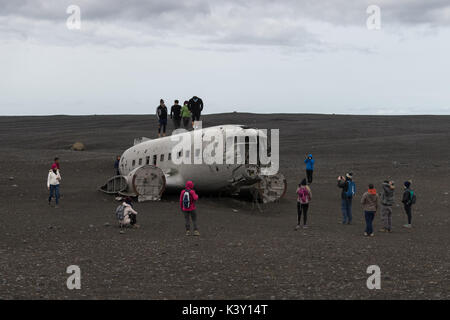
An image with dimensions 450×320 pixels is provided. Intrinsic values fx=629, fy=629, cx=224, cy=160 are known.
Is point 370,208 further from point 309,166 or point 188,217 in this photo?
point 309,166

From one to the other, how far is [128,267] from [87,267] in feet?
3.41

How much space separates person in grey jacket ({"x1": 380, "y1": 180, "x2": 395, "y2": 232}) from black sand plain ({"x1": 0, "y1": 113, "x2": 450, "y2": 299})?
43 cm

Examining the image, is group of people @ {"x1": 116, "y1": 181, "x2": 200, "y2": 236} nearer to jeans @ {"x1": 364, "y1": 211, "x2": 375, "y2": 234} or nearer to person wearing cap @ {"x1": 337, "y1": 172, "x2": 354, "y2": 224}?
jeans @ {"x1": 364, "y1": 211, "x2": 375, "y2": 234}

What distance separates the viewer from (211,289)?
14008 millimetres

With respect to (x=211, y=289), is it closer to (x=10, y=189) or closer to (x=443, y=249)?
(x=443, y=249)

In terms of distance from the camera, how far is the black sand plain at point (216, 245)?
46.3 feet

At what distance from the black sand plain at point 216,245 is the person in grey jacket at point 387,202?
1.40 ft

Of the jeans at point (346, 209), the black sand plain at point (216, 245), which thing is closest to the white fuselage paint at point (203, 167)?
the black sand plain at point (216, 245)

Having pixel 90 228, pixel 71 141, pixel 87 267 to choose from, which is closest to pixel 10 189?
pixel 90 228

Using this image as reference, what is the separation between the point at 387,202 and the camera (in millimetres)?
22141

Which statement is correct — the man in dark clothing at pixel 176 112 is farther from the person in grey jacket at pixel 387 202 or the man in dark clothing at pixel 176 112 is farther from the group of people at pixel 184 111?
the person in grey jacket at pixel 387 202

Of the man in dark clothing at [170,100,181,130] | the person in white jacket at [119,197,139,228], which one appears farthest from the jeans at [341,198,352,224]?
the man in dark clothing at [170,100,181,130]

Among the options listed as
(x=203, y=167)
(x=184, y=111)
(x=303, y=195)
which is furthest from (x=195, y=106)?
(x=303, y=195)

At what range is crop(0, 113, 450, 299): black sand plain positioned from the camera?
46.3ft
